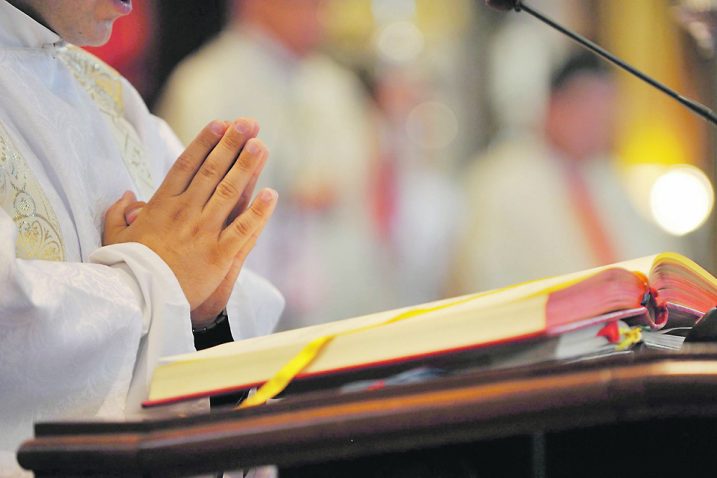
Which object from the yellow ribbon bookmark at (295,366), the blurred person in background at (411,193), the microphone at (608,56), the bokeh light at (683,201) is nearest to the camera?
the yellow ribbon bookmark at (295,366)

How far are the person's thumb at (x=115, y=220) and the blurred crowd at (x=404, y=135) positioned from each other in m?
2.34

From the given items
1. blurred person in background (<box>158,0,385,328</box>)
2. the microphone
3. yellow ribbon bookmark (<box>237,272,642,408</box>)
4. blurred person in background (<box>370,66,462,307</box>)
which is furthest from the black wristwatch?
blurred person in background (<box>370,66,462,307</box>)

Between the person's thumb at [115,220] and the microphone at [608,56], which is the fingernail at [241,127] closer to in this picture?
the person's thumb at [115,220]

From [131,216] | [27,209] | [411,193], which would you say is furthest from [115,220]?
[411,193]

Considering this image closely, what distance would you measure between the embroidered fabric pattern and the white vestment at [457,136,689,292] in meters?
2.46

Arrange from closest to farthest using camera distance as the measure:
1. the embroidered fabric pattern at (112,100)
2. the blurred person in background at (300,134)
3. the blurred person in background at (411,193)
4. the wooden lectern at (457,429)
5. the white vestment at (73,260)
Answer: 1. the wooden lectern at (457,429)
2. the white vestment at (73,260)
3. the embroidered fabric pattern at (112,100)
4. the blurred person in background at (300,134)
5. the blurred person in background at (411,193)

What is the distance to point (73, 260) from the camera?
1.36 meters

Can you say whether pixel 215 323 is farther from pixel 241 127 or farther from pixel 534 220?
pixel 534 220

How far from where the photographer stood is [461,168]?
13.5 feet

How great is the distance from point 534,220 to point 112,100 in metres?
2.64

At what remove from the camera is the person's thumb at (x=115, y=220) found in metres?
1.38

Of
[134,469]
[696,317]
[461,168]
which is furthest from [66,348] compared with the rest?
[461,168]

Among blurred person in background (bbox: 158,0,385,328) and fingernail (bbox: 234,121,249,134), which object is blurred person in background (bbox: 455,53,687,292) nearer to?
blurred person in background (bbox: 158,0,385,328)

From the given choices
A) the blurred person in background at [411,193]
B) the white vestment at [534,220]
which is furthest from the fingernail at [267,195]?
A: the white vestment at [534,220]
